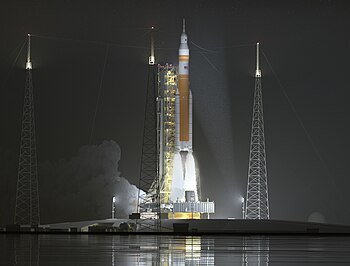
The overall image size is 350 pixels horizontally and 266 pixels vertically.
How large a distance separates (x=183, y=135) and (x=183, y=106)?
5.60 ft

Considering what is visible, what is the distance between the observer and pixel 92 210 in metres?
57.3

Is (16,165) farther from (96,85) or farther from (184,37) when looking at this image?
(184,37)

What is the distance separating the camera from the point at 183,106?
50.3m

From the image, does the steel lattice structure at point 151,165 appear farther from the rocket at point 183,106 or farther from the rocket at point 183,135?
the rocket at point 183,106

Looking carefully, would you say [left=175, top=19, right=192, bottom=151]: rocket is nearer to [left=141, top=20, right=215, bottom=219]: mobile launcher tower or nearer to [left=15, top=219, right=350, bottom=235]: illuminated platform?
[left=141, top=20, right=215, bottom=219]: mobile launcher tower

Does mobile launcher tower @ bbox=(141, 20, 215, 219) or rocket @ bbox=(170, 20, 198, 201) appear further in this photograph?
rocket @ bbox=(170, 20, 198, 201)

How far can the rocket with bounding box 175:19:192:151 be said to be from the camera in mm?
49969

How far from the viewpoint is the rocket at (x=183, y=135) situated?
50000mm

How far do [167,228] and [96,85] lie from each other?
19.2 m

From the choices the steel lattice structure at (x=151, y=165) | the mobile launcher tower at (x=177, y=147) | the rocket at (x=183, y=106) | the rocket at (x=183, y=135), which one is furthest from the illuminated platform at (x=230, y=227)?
the rocket at (x=183, y=106)

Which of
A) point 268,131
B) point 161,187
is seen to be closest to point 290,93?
point 268,131

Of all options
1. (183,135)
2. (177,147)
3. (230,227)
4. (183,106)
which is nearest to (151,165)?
(177,147)

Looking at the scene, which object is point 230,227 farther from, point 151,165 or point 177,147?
point 151,165

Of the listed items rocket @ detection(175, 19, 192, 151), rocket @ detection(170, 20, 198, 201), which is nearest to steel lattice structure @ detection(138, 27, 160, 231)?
rocket @ detection(170, 20, 198, 201)
